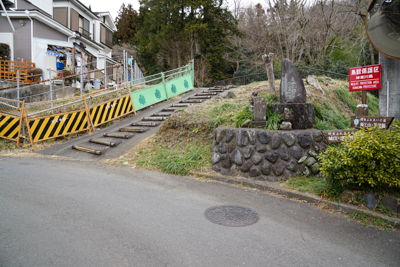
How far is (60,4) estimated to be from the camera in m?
21.7

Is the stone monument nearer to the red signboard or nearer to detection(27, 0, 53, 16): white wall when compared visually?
the red signboard

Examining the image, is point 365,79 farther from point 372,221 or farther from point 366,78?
point 372,221

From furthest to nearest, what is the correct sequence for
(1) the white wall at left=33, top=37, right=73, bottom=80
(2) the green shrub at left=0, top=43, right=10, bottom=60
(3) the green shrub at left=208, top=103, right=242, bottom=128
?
1. (1) the white wall at left=33, top=37, right=73, bottom=80
2. (2) the green shrub at left=0, top=43, right=10, bottom=60
3. (3) the green shrub at left=208, top=103, right=242, bottom=128

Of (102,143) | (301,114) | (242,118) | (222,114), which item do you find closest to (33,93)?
(102,143)

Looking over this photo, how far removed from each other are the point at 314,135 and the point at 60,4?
24.1 meters

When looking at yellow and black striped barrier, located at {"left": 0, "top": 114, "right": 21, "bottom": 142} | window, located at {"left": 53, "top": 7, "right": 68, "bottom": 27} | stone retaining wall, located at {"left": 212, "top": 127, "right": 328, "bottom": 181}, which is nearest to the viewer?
stone retaining wall, located at {"left": 212, "top": 127, "right": 328, "bottom": 181}

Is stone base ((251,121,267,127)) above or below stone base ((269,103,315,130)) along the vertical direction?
below

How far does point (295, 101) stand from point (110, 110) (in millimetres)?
8429

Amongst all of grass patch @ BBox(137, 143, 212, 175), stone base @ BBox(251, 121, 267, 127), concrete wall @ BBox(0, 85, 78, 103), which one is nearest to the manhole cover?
grass patch @ BBox(137, 143, 212, 175)

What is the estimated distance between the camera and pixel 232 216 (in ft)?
14.5

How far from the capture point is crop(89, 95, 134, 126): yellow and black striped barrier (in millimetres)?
11258

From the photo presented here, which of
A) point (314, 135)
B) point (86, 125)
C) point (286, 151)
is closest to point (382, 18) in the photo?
point (314, 135)

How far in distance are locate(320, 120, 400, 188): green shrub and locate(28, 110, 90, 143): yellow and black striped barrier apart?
9.56m

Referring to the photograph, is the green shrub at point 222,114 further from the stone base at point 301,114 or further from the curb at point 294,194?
the curb at point 294,194
